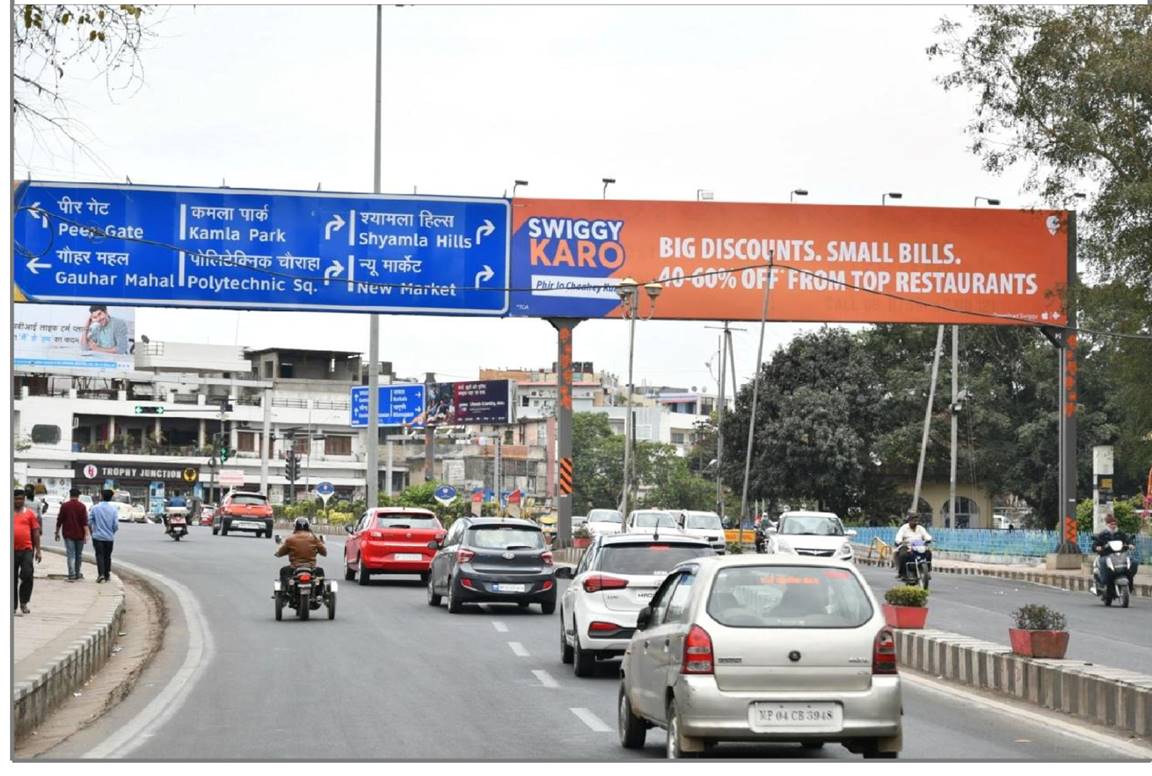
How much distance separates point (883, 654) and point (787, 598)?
69 centimetres

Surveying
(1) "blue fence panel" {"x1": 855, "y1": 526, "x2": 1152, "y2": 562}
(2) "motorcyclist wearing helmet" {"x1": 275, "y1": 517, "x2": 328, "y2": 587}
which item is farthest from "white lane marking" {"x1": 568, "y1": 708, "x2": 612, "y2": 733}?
(1) "blue fence panel" {"x1": 855, "y1": 526, "x2": 1152, "y2": 562}

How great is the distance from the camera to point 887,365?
8419 centimetres

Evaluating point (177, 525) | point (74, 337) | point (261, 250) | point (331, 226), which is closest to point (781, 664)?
point (261, 250)

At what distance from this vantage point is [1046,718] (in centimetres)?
1503

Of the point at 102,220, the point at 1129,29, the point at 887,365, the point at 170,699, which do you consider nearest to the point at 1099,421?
the point at 887,365

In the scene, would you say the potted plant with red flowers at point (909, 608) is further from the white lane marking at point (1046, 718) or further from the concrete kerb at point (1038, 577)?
the concrete kerb at point (1038, 577)

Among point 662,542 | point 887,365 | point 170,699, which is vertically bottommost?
point 170,699

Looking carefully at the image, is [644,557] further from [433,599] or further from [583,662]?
[433,599]

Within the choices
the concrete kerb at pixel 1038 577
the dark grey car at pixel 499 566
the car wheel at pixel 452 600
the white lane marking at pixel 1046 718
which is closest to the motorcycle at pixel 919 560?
the concrete kerb at pixel 1038 577

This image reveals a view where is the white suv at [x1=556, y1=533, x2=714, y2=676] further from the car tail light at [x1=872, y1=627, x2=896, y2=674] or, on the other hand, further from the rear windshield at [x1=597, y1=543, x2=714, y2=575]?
the car tail light at [x1=872, y1=627, x2=896, y2=674]

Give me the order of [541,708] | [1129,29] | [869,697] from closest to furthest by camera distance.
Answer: [869,697] → [541,708] → [1129,29]

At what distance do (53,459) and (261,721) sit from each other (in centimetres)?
10550

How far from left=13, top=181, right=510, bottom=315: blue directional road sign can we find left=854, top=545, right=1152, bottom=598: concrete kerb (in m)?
14.6

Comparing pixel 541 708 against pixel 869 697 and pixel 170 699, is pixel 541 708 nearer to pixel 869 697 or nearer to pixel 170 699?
pixel 170 699
